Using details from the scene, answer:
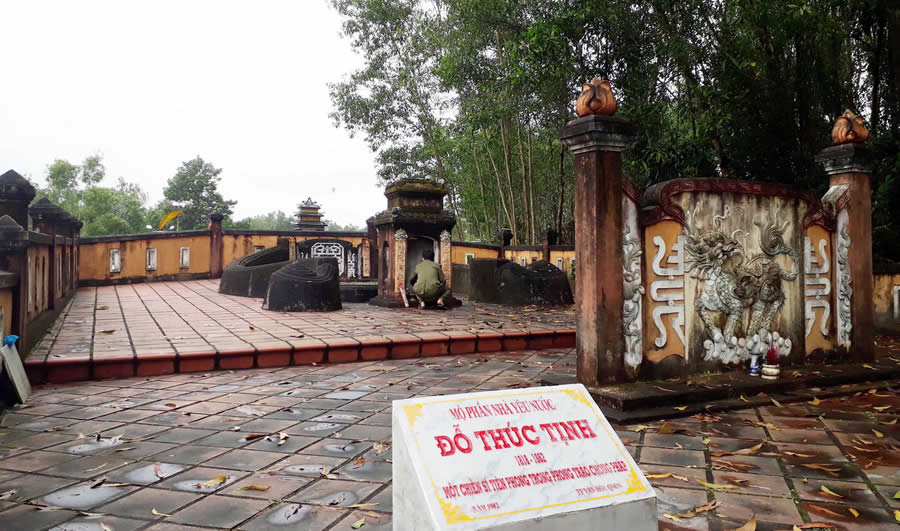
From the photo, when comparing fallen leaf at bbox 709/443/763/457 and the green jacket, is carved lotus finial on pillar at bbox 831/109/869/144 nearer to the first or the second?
fallen leaf at bbox 709/443/763/457

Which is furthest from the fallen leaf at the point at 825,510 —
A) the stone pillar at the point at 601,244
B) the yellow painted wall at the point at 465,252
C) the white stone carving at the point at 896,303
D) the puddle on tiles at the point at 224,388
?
the yellow painted wall at the point at 465,252

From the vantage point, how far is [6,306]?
444 cm

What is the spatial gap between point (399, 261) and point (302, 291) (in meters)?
2.08

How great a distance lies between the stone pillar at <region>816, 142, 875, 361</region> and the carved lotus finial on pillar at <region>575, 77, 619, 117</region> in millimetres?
2669

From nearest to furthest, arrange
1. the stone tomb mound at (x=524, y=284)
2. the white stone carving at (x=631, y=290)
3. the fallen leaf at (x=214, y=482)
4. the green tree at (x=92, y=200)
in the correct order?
the fallen leaf at (x=214, y=482) → the white stone carving at (x=631, y=290) → the stone tomb mound at (x=524, y=284) → the green tree at (x=92, y=200)

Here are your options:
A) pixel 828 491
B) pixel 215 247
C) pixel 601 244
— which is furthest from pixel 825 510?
pixel 215 247

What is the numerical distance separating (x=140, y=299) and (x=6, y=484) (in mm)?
9097

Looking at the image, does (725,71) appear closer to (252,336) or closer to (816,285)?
(816,285)

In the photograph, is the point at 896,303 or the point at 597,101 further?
the point at 896,303

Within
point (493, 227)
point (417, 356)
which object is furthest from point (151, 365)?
point (493, 227)

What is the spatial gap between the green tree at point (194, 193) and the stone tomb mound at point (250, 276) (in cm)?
3806

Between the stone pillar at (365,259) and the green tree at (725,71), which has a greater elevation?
the green tree at (725,71)

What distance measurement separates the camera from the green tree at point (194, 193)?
154 feet

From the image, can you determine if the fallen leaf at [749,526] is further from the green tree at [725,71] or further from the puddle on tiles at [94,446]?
the green tree at [725,71]
